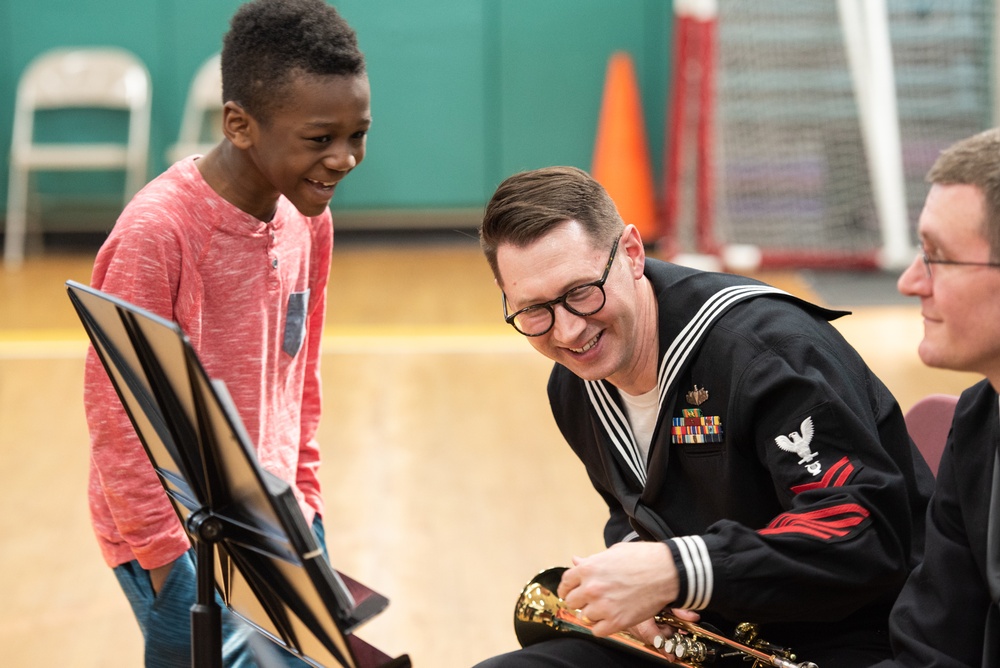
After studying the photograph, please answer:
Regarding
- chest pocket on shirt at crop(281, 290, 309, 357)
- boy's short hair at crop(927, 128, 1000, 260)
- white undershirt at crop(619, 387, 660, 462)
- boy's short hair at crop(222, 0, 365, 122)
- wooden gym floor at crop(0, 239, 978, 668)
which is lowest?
wooden gym floor at crop(0, 239, 978, 668)

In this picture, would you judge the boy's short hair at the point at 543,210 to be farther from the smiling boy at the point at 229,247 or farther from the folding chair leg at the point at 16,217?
the folding chair leg at the point at 16,217

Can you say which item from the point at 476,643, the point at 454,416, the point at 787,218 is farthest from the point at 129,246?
the point at 787,218

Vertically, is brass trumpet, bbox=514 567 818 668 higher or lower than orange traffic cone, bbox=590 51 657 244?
lower

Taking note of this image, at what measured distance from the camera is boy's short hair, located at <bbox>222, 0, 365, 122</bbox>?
2053 mm

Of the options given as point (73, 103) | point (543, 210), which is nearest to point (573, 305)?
point (543, 210)

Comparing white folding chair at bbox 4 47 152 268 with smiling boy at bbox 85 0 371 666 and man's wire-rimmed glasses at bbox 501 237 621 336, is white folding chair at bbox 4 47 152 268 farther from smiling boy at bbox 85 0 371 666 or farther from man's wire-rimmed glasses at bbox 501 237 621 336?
man's wire-rimmed glasses at bbox 501 237 621 336

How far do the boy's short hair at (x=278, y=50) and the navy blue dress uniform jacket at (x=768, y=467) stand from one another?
668mm

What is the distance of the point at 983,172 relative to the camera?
1520mm

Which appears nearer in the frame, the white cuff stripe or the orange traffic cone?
the white cuff stripe

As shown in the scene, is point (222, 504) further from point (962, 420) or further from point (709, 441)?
point (962, 420)

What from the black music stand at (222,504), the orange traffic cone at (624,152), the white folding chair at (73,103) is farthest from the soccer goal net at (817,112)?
the black music stand at (222,504)

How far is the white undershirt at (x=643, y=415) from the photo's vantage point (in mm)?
2104

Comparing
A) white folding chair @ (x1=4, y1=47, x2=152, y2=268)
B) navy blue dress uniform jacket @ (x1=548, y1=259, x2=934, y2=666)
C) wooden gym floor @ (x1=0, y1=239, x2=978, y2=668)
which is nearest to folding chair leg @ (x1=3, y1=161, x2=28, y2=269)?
white folding chair @ (x1=4, y1=47, x2=152, y2=268)

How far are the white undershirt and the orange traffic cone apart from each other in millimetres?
6035
